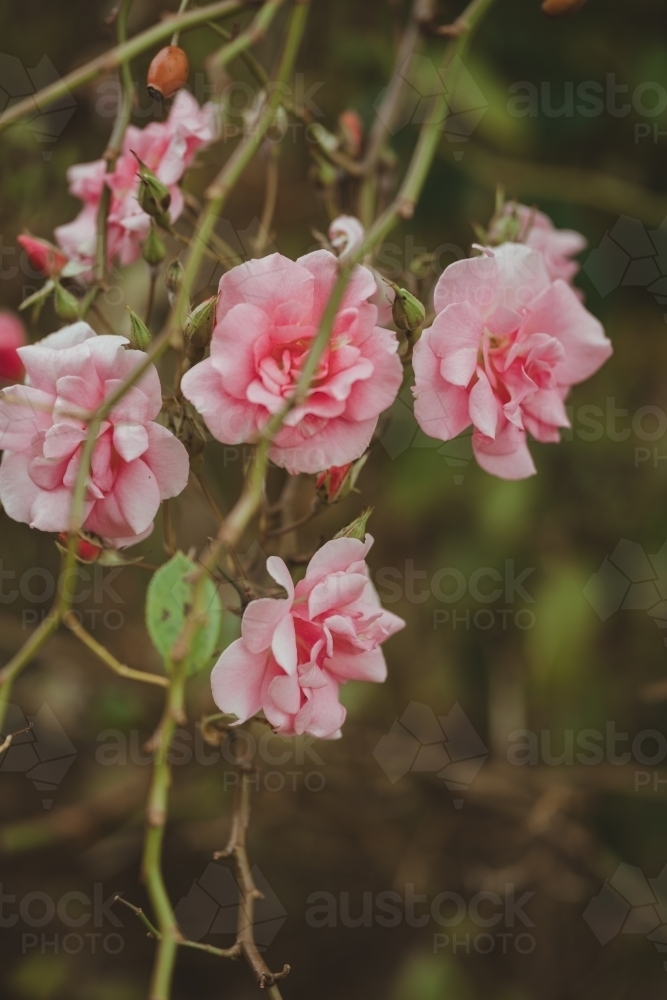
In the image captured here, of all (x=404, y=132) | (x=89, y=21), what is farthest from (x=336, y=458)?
(x=89, y=21)

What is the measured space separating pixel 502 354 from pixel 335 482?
0.13m

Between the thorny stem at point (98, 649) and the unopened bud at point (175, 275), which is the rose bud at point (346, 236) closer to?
the unopened bud at point (175, 275)

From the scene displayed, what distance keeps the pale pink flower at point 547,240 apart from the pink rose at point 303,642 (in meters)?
0.30

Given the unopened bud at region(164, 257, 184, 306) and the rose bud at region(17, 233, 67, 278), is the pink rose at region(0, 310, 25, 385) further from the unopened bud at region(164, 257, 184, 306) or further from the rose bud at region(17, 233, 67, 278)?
the unopened bud at region(164, 257, 184, 306)

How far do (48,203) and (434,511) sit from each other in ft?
2.11

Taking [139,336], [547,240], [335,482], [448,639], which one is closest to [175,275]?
[139,336]

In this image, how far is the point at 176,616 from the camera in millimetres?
448

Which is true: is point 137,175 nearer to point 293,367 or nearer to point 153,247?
point 153,247

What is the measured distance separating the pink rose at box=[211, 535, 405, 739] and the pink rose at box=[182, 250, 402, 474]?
56 mm

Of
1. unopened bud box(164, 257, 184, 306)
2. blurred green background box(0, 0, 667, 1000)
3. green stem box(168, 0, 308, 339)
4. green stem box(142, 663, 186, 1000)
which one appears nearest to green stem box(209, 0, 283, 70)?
green stem box(168, 0, 308, 339)

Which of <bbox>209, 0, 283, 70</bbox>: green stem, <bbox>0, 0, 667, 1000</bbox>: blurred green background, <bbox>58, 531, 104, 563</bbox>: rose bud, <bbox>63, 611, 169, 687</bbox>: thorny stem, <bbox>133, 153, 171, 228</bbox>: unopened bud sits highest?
<bbox>209, 0, 283, 70</bbox>: green stem

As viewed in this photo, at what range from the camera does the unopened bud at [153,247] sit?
583 mm

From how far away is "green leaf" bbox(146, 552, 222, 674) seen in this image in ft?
1.45

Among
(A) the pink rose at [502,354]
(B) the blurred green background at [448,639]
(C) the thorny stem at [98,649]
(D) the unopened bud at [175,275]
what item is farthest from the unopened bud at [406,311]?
(B) the blurred green background at [448,639]
